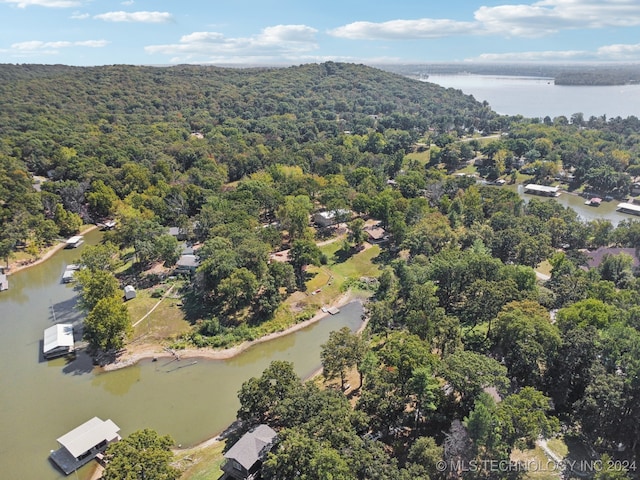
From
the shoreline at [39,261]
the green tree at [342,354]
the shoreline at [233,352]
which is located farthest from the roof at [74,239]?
the green tree at [342,354]

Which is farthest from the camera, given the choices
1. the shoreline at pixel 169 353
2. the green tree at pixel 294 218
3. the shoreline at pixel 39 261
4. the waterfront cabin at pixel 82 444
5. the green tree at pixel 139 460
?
the green tree at pixel 294 218

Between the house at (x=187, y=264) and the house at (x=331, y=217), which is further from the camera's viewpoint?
the house at (x=331, y=217)

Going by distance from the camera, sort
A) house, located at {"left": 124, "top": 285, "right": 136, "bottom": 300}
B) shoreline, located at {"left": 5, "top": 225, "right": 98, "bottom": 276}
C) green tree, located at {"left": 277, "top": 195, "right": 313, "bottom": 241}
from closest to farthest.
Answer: house, located at {"left": 124, "top": 285, "right": 136, "bottom": 300} → shoreline, located at {"left": 5, "top": 225, "right": 98, "bottom": 276} → green tree, located at {"left": 277, "top": 195, "right": 313, "bottom": 241}

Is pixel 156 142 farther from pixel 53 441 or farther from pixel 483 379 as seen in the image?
pixel 483 379

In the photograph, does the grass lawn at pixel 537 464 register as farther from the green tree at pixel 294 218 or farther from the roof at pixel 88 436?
the green tree at pixel 294 218

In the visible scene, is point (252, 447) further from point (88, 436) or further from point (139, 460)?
point (88, 436)

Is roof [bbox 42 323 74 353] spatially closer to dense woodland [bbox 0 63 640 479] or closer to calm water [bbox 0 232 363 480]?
calm water [bbox 0 232 363 480]

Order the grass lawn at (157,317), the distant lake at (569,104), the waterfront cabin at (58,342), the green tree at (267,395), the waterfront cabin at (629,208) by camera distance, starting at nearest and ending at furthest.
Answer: the green tree at (267,395) → the waterfront cabin at (58,342) → the grass lawn at (157,317) → the waterfront cabin at (629,208) → the distant lake at (569,104)

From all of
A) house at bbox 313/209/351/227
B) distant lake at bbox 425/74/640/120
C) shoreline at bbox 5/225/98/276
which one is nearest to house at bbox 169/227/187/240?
shoreline at bbox 5/225/98/276
